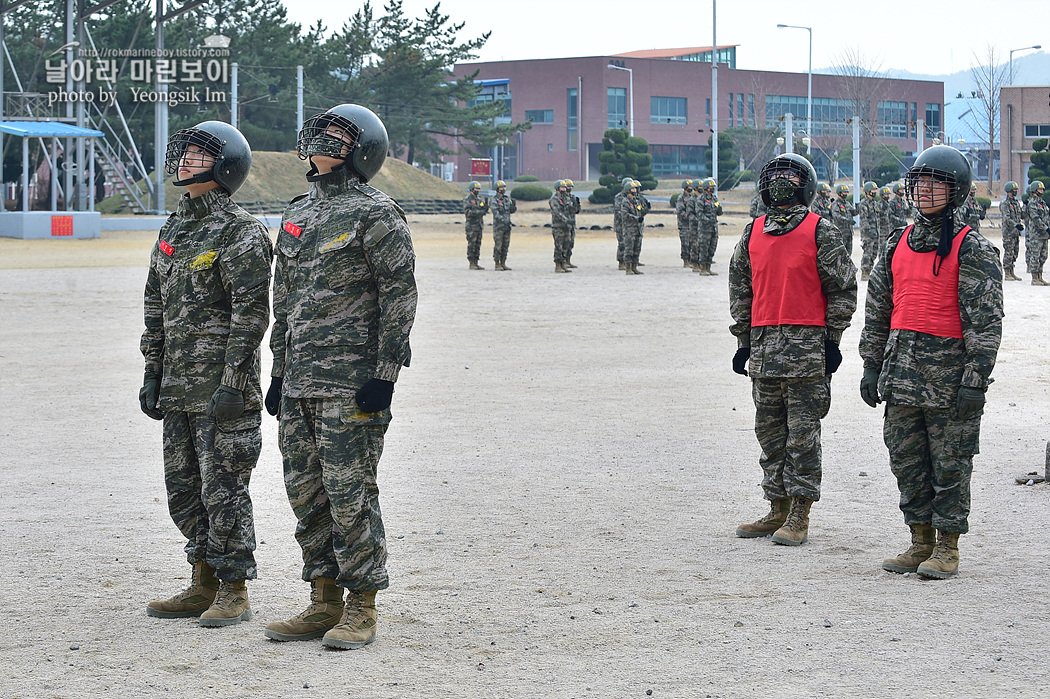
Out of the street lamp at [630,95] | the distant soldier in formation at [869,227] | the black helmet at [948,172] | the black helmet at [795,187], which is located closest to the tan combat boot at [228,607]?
the black helmet at [795,187]


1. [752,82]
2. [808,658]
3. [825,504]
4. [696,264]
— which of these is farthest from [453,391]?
[752,82]

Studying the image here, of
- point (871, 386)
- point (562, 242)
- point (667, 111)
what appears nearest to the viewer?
point (871, 386)

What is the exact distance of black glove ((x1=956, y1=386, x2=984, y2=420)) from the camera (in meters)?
6.12

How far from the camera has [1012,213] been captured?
88.6 feet

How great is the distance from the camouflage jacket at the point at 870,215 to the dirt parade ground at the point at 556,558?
48.5ft

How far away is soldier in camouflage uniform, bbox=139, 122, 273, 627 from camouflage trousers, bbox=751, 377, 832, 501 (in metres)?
2.84

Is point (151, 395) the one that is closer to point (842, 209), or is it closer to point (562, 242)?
point (842, 209)

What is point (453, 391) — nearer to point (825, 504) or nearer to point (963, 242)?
point (825, 504)

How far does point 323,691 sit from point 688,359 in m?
10.5

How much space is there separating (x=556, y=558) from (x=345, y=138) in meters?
2.45

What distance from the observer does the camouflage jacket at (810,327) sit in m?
6.93

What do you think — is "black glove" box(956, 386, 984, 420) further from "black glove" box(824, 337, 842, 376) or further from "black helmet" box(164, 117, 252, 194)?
"black helmet" box(164, 117, 252, 194)

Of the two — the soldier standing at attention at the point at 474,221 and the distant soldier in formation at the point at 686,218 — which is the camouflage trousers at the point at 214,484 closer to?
the distant soldier in formation at the point at 686,218

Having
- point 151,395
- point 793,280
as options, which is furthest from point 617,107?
point 151,395
